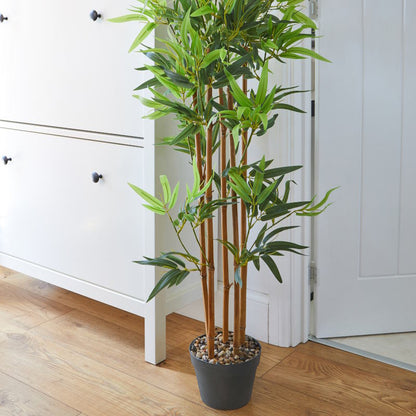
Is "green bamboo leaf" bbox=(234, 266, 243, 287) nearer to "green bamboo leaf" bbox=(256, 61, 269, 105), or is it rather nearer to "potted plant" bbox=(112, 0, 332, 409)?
"potted plant" bbox=(112, 0, 332, 409)

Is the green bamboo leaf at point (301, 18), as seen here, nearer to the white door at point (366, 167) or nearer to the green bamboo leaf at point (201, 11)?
the green bamboo leaf at point (201, 11)

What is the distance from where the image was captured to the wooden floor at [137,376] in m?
Answer: 1.50

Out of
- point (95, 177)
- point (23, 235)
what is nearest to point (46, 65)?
point (95, 177)

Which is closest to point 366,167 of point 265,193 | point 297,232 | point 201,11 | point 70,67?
point 297,232

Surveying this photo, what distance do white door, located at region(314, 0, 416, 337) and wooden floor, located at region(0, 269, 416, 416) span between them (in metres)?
0.24

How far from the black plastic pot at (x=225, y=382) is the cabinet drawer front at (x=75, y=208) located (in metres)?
0.34

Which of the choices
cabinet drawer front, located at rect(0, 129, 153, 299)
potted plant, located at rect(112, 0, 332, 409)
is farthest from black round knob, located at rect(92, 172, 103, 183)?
potted plant, located at rect(112, 0, 332, 409)

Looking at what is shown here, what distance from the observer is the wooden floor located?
4.93 ft

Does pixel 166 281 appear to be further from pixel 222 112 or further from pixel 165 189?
pixel 222 112

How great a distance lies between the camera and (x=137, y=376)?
1657 millimetres

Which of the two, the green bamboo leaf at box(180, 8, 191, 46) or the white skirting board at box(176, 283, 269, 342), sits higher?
the green bamboo leaf at box(180, 8, 191, 46)

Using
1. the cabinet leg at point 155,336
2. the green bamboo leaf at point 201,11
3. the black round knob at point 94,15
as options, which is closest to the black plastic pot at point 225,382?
the cabinet leg at point 155,336

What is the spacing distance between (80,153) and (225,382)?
0.81 meters

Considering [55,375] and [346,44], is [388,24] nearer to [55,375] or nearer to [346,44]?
[346,44]
